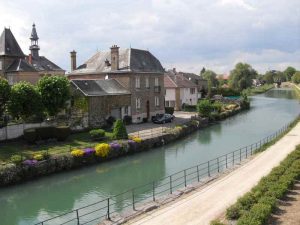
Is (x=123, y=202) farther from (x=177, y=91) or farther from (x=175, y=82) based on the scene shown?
(x=175, y=82)

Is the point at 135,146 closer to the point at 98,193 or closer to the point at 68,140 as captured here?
the point at 68,140

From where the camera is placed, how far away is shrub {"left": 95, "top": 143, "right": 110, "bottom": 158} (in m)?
30.3

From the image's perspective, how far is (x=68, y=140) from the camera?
33.9m

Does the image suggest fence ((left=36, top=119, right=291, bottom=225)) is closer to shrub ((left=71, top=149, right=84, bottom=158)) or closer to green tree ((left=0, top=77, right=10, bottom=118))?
shrub ((left=71, top=149, right=84, bottom=158))

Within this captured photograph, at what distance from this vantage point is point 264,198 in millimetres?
16344

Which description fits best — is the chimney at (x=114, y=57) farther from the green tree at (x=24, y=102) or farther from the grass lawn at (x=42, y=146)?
the green tree at (x=24, y=102)

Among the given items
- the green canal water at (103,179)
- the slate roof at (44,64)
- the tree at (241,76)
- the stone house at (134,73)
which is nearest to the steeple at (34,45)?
the slate roof at (44,64)

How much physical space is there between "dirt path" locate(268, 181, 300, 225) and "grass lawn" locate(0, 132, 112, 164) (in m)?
16.4

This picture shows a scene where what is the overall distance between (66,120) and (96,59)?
1523 cm

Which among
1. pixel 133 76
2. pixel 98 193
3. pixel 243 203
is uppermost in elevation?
pixel 133 76

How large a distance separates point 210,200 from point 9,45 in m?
35.8

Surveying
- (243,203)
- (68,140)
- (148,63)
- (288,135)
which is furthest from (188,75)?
(243,203)

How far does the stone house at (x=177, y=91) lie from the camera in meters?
63.9

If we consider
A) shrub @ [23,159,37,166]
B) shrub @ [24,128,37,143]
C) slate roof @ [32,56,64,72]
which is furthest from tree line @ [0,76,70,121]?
slate roof @ [32,56,64,72]
